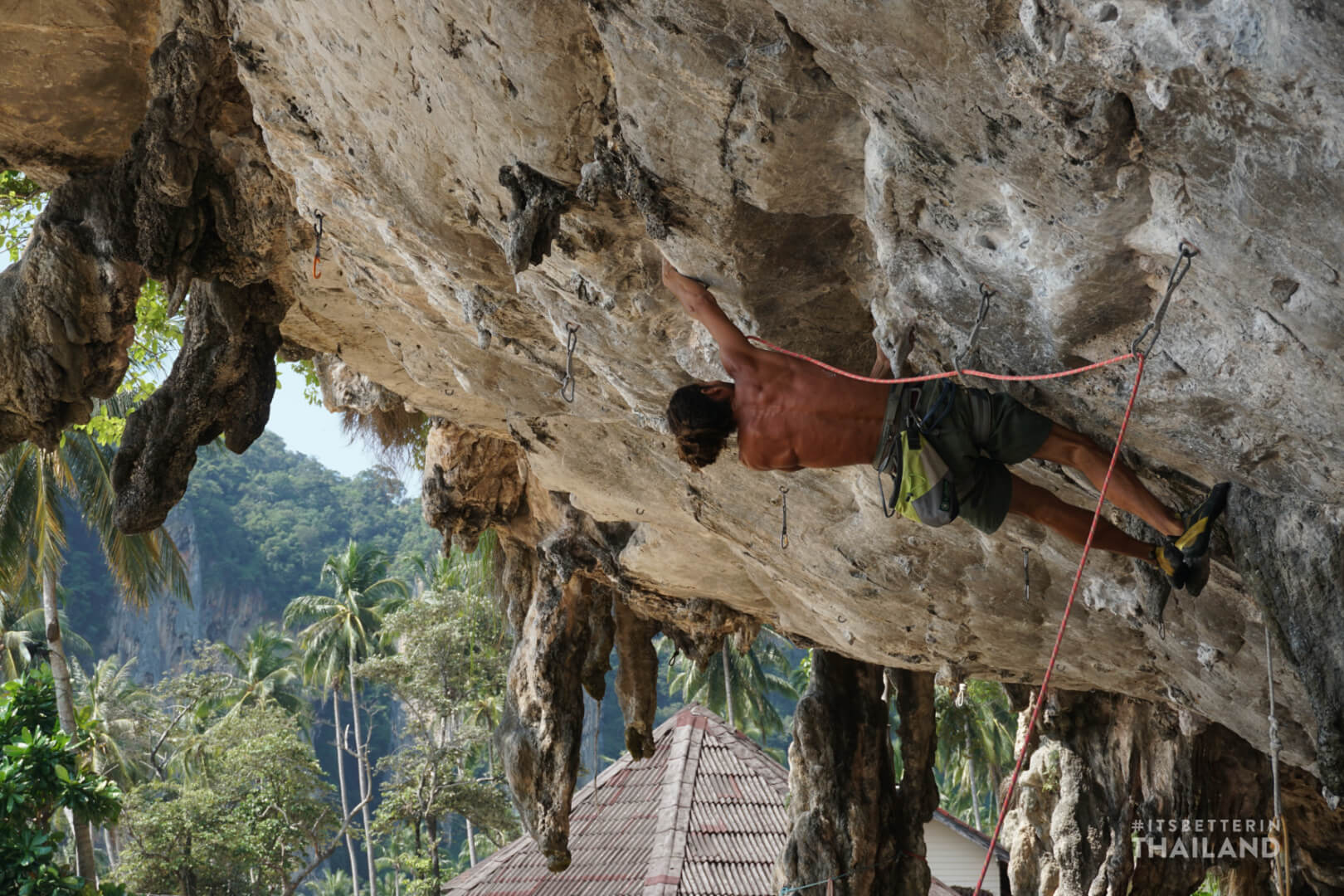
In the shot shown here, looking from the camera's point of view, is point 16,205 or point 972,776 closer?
point 16,205

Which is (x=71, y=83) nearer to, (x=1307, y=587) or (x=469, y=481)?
(x=469, y=481)

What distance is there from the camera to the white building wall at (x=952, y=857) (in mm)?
16438

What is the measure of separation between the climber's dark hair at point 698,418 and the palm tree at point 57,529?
12.4m

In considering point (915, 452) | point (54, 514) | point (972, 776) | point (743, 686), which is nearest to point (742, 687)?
point (743, 686)

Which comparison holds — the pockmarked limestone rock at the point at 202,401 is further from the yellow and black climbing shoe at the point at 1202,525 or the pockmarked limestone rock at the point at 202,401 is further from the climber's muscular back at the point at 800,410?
the yellow and black climbing shoe at the point at 1202,525

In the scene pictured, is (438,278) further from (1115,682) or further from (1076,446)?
(1115,682)

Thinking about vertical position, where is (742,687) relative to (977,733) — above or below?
above

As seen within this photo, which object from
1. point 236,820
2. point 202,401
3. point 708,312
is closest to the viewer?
point 708,312

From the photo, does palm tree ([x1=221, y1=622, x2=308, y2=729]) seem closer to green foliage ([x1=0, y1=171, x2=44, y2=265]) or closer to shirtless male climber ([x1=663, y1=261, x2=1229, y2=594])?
green foliage ([x1=0, y1=171, x2=44, y2=265])

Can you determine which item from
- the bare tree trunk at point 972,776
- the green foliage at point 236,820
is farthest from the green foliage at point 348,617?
the bare tree trunk at point 972,776

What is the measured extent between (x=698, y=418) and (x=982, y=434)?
997 millimetres

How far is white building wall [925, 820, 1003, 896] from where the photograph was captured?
16438 mm

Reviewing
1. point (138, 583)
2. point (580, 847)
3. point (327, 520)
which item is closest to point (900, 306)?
point (580, 847)

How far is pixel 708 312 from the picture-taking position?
13.9 feet
